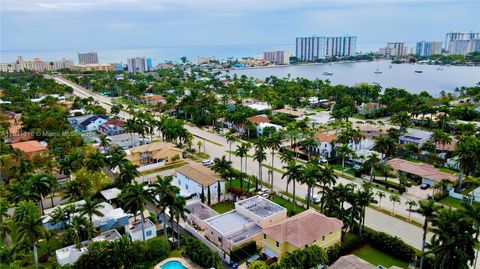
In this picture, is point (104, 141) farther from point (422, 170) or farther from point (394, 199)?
point (422, 170)

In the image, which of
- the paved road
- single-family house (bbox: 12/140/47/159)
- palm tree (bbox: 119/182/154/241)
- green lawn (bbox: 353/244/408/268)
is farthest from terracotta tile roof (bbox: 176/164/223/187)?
single-family house (bbox: 12/140/47/159)

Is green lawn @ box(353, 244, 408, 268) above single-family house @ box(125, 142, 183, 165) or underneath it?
underneath

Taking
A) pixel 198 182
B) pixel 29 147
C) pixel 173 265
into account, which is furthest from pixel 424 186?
pixel 29 147

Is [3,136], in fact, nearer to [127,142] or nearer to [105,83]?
[127,142]

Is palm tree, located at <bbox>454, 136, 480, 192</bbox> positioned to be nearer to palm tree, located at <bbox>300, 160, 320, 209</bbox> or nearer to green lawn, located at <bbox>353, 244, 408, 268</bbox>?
green lawn, located at <bbox>353, 244, 408, 268</bbox>

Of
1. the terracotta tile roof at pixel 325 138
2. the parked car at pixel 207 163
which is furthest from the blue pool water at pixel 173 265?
the terracotta tile roof at pixel 325 138

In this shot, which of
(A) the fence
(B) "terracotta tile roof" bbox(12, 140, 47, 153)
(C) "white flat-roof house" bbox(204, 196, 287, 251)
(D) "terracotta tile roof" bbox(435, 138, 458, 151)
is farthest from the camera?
(B) "terracotta tile roof" bbox(12, 140, 47, 153)

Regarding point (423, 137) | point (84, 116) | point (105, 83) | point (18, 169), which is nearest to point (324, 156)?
point (423, 137)
